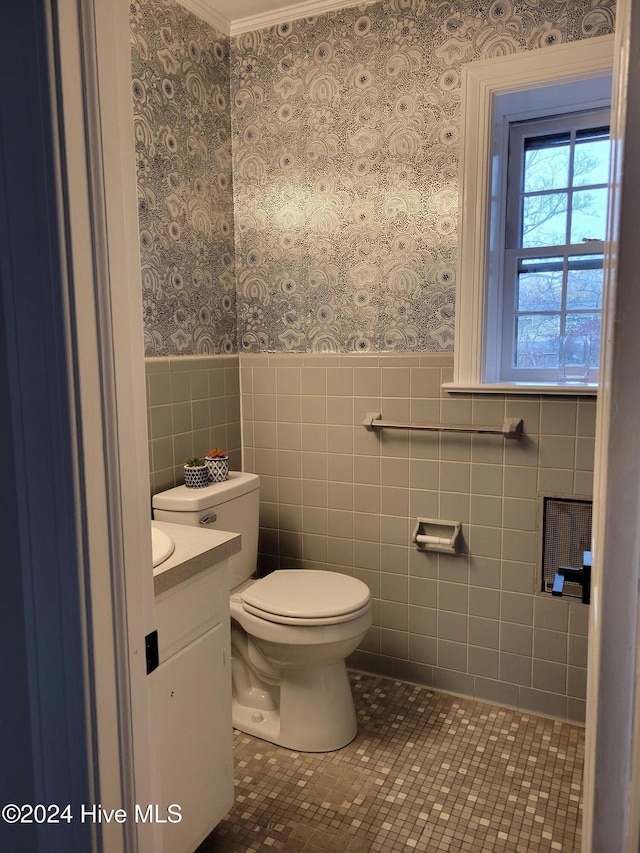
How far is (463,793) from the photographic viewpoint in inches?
72.6

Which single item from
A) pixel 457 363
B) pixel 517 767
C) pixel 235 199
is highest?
pixel 235 199

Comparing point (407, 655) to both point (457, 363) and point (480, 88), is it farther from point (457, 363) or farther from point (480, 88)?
point (480, 88)

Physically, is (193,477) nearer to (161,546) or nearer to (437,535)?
(161,546)

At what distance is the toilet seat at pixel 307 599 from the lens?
77.0 inches

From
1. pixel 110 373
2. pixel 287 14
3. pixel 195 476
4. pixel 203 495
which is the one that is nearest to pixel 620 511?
pixel 110 373

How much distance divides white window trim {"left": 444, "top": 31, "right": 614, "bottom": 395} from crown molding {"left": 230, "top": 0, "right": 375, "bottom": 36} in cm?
58

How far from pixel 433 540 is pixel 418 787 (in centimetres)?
80

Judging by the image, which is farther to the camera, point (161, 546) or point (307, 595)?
point (307, 595)

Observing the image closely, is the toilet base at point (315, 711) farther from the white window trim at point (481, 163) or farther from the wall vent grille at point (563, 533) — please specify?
the white window trim at point (481, 163)

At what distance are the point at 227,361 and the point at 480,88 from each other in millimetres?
1357

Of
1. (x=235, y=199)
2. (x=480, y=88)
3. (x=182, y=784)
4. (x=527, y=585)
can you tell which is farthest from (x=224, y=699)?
(x=480, y=88)

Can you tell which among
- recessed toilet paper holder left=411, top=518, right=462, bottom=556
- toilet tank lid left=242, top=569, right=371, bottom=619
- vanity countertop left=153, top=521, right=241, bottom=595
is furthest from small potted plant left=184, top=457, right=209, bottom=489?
recessed toilet paper holder left=411, top=518, right=462, bottom=556

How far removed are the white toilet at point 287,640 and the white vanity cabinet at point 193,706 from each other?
0.38 metres

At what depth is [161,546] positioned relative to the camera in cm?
145
